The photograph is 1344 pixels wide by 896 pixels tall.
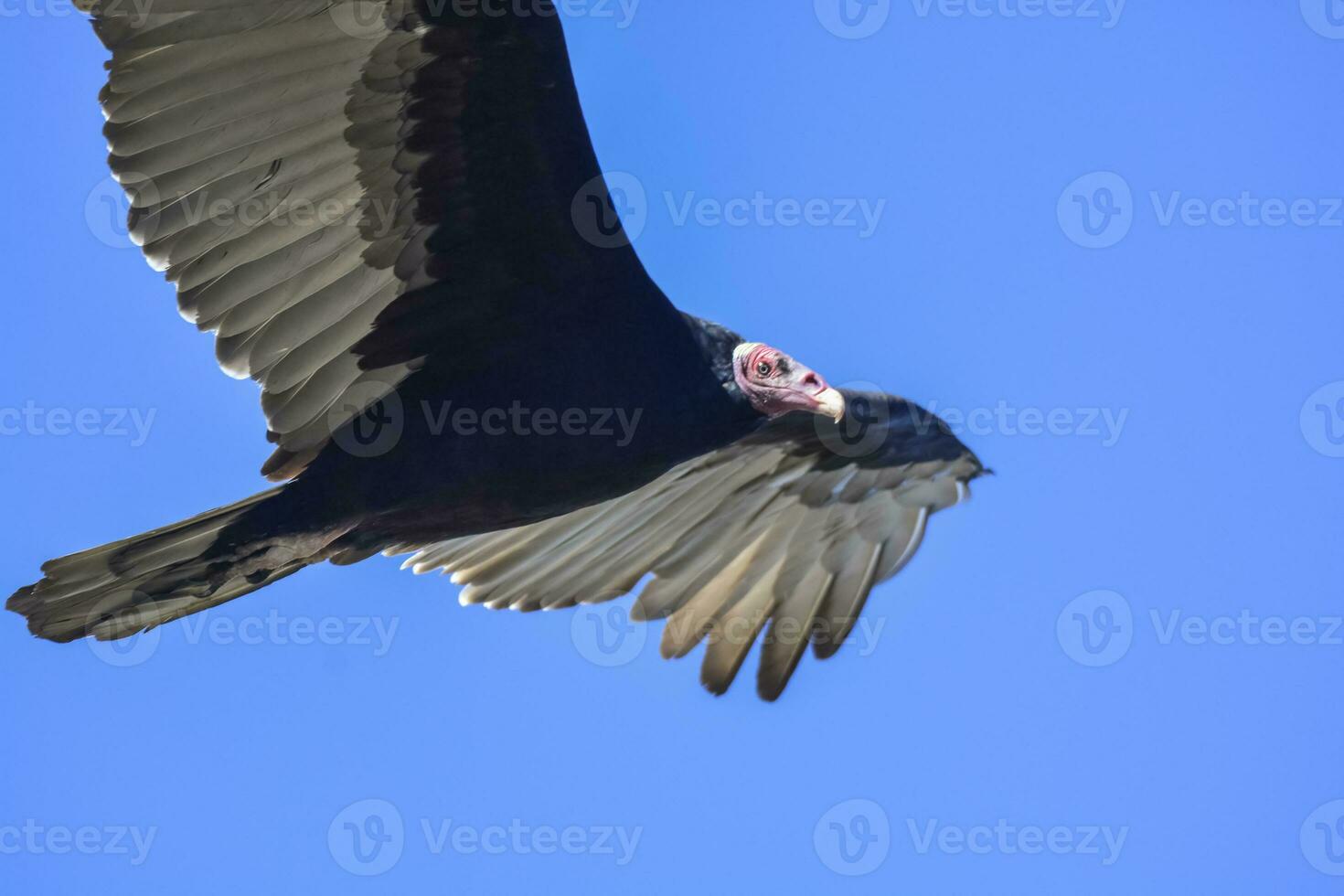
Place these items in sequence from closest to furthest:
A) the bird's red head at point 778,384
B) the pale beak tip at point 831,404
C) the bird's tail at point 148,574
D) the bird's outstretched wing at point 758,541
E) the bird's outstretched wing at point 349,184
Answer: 1. the bird's outstretched wing at point 349,184
2. the bird's tail at point 148,574
3. the bird's red head at point 778,384
4. the pale beak tip at point 831,404
5. the bird's outstretched wing at point 758,541

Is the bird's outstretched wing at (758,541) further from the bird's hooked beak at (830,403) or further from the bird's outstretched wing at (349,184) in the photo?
the bird's outstretched wing at (349,184)

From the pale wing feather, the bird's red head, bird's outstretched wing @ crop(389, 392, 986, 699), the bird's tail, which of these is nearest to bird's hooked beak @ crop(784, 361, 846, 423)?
the bird's red head

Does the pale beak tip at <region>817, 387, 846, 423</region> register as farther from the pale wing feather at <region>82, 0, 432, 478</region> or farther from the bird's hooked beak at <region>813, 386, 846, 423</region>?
the pale wing feather at <region>82, 0, 432, 478</region>

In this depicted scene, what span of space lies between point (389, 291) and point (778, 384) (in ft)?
4.59

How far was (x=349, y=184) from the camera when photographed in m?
5.19

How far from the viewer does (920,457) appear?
654 centimetres

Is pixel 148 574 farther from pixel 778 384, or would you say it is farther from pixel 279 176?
pixel 778 384

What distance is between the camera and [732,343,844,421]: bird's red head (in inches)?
224

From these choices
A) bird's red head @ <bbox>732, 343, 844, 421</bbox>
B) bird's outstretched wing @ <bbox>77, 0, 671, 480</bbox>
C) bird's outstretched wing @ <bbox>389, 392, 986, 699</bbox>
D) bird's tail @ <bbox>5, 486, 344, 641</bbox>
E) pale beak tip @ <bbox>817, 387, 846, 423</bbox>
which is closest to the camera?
bird's outstretched wing @ <bbox>77, 0, 671, 480</bbox>

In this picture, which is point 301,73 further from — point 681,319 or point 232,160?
point 681,319

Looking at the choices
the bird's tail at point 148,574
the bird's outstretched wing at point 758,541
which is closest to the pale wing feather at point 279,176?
the bird's tail at point 148,574

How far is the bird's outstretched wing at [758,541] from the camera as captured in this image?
646 centimetres

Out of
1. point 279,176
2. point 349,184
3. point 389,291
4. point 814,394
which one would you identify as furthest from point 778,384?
Answer: point 279,176

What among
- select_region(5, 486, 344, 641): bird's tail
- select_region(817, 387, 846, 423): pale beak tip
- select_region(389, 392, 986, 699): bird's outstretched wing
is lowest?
select_region(5, 486, 344, 641): bird's tail
